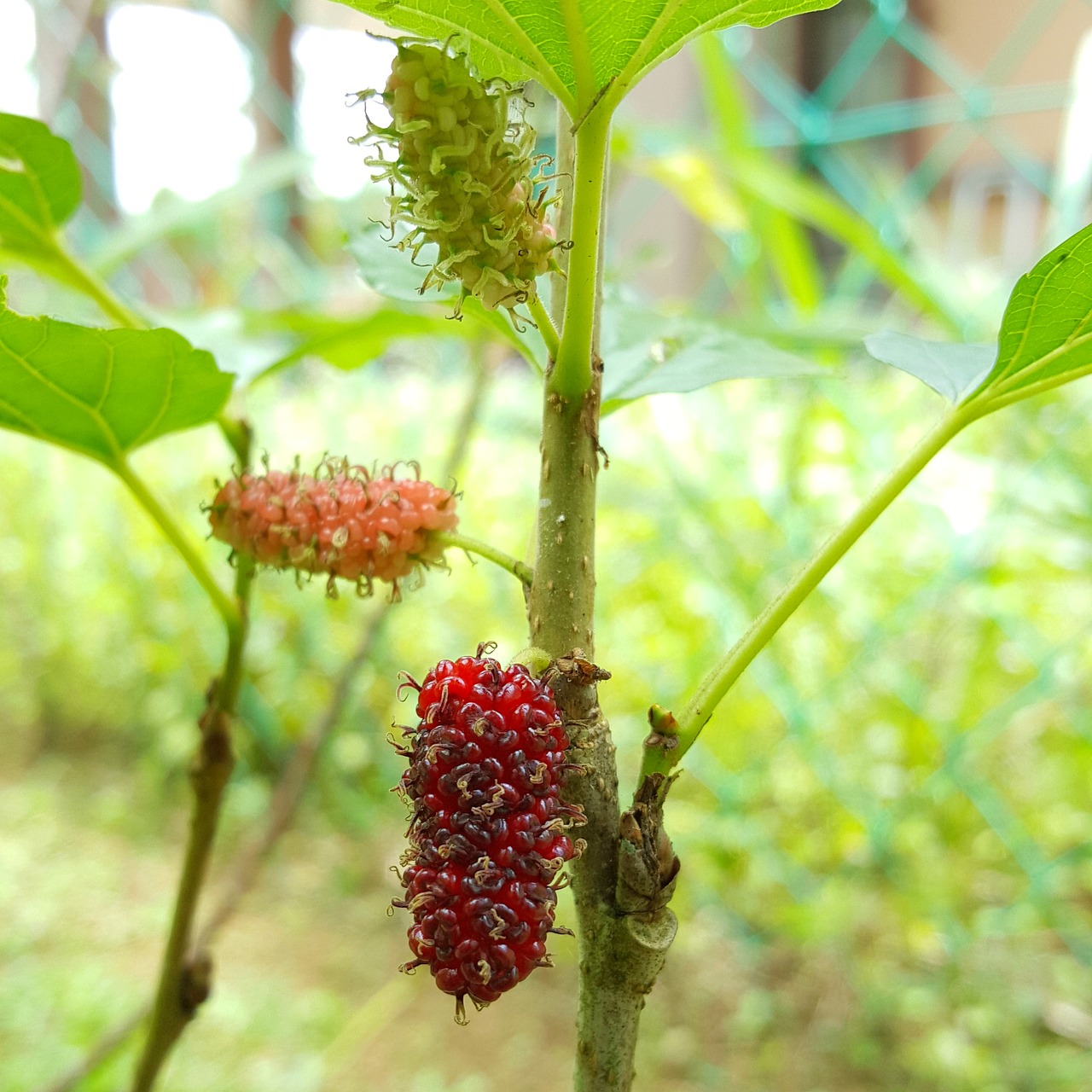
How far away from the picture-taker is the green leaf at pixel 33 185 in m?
0.40

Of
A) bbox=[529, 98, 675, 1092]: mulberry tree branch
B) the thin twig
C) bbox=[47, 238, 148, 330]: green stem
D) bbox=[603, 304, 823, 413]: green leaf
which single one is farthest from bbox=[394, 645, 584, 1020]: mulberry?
the thin twig

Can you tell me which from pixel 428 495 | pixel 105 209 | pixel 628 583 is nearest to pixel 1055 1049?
pixel 628 583

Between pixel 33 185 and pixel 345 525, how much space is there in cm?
24

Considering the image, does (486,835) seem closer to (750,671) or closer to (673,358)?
Result: (673,358)

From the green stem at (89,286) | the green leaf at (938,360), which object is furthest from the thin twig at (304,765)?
the green leaf at (938,360)

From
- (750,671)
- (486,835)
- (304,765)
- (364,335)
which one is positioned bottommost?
(486,835)

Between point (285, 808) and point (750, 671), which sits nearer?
point (285, 808)

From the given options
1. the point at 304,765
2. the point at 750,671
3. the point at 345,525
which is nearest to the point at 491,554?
the point at 345,525

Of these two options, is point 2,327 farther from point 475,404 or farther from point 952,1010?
point 952,1010

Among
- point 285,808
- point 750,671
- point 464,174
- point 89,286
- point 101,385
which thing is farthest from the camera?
point 750,671

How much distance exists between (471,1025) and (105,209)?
1751mm

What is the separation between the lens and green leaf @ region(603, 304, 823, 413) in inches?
13.3

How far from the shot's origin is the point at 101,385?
343 millimetres

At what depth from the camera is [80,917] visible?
1.35 m
